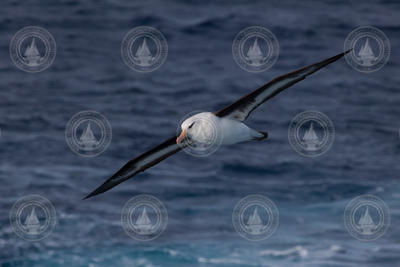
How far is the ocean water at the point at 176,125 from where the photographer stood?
92.5ft

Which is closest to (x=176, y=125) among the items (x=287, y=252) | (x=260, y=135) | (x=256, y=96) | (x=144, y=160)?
(x=287, y=252)

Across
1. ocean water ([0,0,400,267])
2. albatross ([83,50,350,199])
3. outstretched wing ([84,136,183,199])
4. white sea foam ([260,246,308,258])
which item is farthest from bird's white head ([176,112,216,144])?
white sea foam ([260,246,308,258])

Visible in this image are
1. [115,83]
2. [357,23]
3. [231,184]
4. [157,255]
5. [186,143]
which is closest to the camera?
[186,143]

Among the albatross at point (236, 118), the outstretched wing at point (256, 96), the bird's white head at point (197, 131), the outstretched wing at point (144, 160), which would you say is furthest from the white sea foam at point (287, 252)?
the bird's white head at point (197, 131)

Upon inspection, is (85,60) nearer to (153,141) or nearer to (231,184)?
(153,141)

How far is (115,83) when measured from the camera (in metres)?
39.9

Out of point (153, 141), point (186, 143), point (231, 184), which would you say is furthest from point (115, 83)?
point (186, 143)

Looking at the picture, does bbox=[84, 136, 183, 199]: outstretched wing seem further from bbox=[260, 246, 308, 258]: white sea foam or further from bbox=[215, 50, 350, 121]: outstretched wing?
bbox=[260, 246, 308, 258]: white sea foam

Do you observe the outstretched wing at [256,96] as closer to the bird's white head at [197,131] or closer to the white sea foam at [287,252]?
the bird's white head at [197,131]

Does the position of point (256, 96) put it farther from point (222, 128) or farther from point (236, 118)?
point (222, 128)

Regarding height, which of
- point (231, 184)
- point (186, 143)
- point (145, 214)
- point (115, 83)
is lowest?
point (186, 143)

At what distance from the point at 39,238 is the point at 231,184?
8.03 metres

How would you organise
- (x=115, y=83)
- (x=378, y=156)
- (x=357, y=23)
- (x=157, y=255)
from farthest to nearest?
(x=357, y=23) < (x=115, y=83) < (x=378, y=156) < (x=157, y=255)

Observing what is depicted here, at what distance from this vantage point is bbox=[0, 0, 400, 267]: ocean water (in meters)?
28.2
